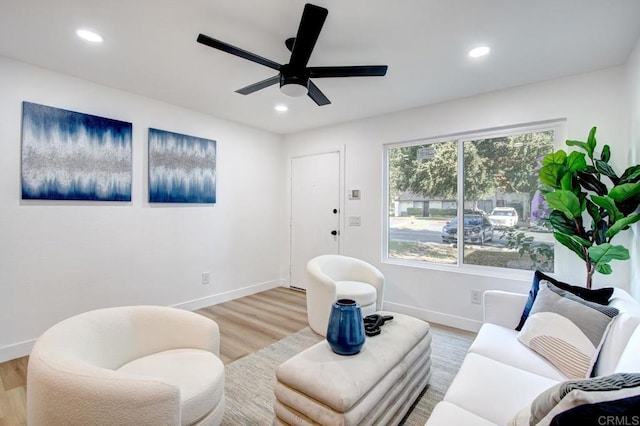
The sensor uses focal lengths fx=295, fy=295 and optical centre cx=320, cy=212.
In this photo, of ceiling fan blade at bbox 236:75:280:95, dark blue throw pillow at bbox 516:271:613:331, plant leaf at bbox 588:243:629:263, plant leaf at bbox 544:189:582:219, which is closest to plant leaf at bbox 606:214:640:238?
plant leaf at bbox 588:243:629:263

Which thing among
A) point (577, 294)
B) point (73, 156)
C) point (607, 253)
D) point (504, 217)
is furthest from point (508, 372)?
point (73, 156)

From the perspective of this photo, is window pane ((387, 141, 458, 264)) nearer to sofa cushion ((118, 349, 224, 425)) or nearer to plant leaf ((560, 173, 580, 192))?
plant leaf ((560, 173, 580, 192))

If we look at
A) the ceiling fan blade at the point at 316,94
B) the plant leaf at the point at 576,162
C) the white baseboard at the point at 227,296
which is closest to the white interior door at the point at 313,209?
the white baseboard at the point at 227,296

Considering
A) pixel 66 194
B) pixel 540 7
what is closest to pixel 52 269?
pixel 66 194

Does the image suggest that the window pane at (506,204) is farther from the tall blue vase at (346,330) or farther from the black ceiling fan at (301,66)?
the tall blue vase at (346,330)

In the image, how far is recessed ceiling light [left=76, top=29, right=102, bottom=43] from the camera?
2148 millimetres

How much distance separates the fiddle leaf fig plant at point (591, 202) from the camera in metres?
2.09

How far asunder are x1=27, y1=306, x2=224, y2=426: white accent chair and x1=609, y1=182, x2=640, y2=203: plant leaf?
2.82 meters

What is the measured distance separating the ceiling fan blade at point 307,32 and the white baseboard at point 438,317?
298 centimetres

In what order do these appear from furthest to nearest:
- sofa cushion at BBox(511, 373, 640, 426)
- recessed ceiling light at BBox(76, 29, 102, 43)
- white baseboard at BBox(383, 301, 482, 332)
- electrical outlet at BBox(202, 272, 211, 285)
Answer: electrical outlet at BBox(202, 272, 211, 285) → white baseboard at BBox(383, 301, 482, 332) → recessed ceiling light at BBox(76, 29, 102, 43) → sofa cushion at BBox(511, 373, 640, 426)

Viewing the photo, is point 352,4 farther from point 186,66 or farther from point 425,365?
point 425,365

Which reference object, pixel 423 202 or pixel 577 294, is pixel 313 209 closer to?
pixel 423 202

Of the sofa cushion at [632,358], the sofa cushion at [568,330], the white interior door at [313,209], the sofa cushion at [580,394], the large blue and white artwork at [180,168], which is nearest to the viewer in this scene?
the sofa cushion at [580,394]

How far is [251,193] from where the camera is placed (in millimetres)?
4590
